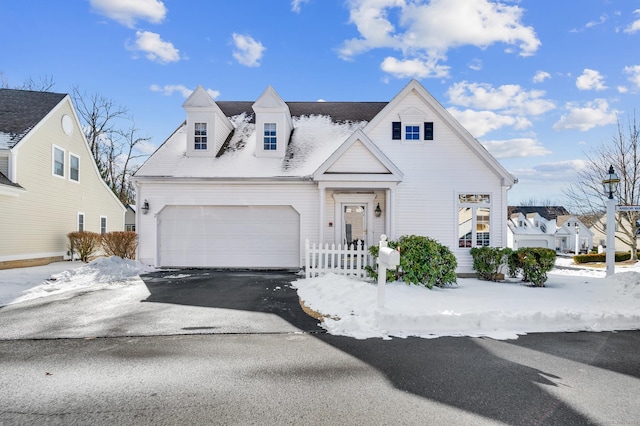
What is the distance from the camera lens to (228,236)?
40.9ft

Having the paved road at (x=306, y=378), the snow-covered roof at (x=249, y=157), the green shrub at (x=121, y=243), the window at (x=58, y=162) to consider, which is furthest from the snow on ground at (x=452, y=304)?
the window at (x=58, y=162)

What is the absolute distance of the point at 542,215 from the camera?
151 ft

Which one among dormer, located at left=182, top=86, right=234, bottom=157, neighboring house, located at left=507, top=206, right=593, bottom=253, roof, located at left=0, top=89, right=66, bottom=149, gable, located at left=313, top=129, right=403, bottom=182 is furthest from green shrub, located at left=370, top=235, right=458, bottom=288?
neighboring house, located at left=507, top=206, right=593, bottom=253

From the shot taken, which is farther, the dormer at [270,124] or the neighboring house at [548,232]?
the neighboring house at [548,232]

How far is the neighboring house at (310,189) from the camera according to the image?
11523 millimetres

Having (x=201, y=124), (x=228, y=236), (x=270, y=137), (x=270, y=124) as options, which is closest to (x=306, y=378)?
(x=228, y=236)

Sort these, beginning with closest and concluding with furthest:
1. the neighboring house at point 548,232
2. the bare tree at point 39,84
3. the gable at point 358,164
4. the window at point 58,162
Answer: the gable at point 358,164
the window at point 58,162
the bare tree at point 39,84
the neighboring house at point 548,232

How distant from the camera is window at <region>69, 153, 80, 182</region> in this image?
16828 mm

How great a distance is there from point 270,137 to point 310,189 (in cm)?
287

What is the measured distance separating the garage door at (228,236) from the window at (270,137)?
8.28ft

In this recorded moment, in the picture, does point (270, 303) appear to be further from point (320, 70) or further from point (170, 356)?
point (320, 70)

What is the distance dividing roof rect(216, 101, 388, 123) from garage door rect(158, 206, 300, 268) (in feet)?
17.3

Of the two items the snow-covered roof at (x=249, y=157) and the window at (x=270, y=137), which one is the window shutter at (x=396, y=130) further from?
the window at (x=270, y=137)

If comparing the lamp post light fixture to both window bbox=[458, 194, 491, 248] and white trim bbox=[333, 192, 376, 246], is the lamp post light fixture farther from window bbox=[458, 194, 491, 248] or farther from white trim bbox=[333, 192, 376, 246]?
white trim bbox=[333, 192, 376, 246]
